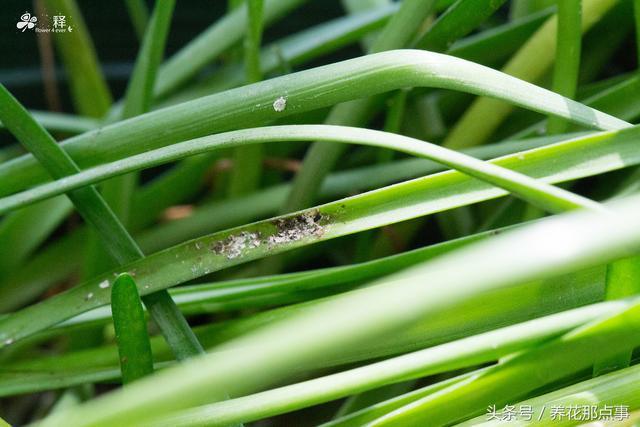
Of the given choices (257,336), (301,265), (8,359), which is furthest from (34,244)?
(257,336)

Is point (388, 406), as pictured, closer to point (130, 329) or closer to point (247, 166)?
point (130, 329)

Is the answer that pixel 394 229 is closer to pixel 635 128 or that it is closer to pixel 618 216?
pixel 635 128

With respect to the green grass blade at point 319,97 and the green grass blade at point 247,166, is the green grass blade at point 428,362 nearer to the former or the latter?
the green grass blade at point 319,97

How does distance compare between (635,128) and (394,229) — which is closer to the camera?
(635,128)

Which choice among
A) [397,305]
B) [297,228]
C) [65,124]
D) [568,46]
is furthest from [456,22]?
[65,124]

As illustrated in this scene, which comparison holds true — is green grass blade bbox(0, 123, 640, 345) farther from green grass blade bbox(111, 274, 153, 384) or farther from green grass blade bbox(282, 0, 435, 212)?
green grass blade bbox(282, 0, 435, 212)

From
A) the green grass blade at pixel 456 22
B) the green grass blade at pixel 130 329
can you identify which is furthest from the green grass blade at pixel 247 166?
the green grass blade at pixel 130 329

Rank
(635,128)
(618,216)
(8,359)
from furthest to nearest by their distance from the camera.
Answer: (8,359), (635,128), (618,216)
